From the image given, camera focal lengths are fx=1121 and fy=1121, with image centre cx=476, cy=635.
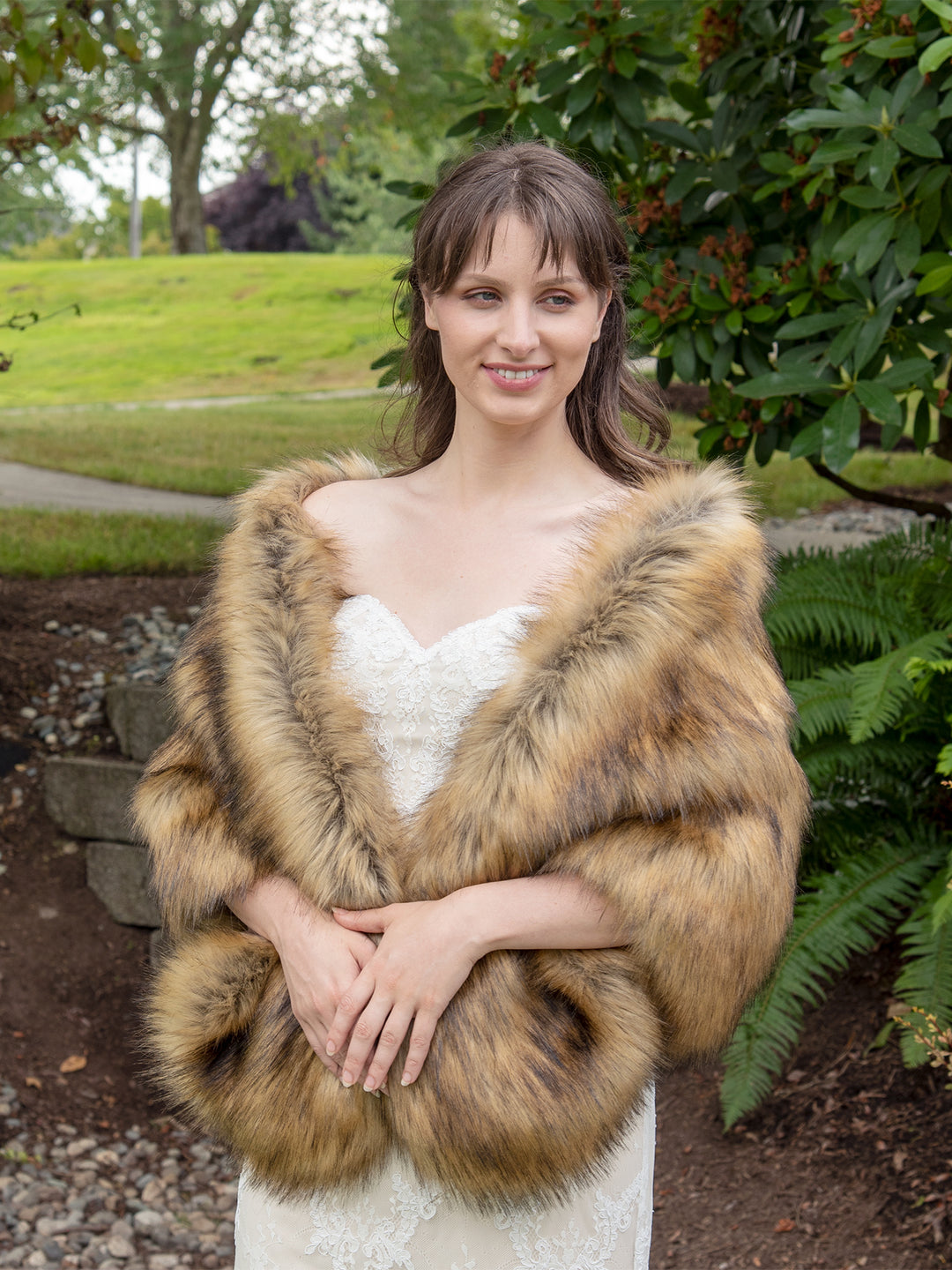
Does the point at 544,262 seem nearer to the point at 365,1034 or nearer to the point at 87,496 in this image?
the point at 365,1034

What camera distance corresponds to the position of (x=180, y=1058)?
172 cm

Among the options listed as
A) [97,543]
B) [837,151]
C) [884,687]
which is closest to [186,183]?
[97,543]

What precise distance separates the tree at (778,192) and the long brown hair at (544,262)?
0.69 m

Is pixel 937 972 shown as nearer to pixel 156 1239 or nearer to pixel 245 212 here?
pixel 156 1239

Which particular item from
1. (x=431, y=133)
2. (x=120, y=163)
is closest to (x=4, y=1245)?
(x=431, y=133)

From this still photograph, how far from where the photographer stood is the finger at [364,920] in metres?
1.56

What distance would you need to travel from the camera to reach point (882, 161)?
2.59 metres

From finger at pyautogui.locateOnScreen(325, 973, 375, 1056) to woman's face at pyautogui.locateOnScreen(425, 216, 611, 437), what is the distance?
83 centimetres

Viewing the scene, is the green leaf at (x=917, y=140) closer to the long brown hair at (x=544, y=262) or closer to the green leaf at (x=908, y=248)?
the green leaf at (x=908, y=248)

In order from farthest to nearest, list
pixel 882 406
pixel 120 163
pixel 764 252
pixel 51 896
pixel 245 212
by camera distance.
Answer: pixel 245 212 → pixel 120 163 → pixel 51 896 → pixel 764 252 → pixel 882 406

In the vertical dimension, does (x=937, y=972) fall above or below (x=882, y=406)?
below

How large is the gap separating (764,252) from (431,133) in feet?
35.7

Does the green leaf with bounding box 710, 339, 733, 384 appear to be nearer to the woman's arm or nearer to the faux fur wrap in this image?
the faux fur wrap

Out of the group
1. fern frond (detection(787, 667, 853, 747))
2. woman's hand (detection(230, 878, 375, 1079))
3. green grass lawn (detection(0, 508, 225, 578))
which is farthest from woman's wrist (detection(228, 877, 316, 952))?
green grass lawn (detection(0, 508, 225, 578))
